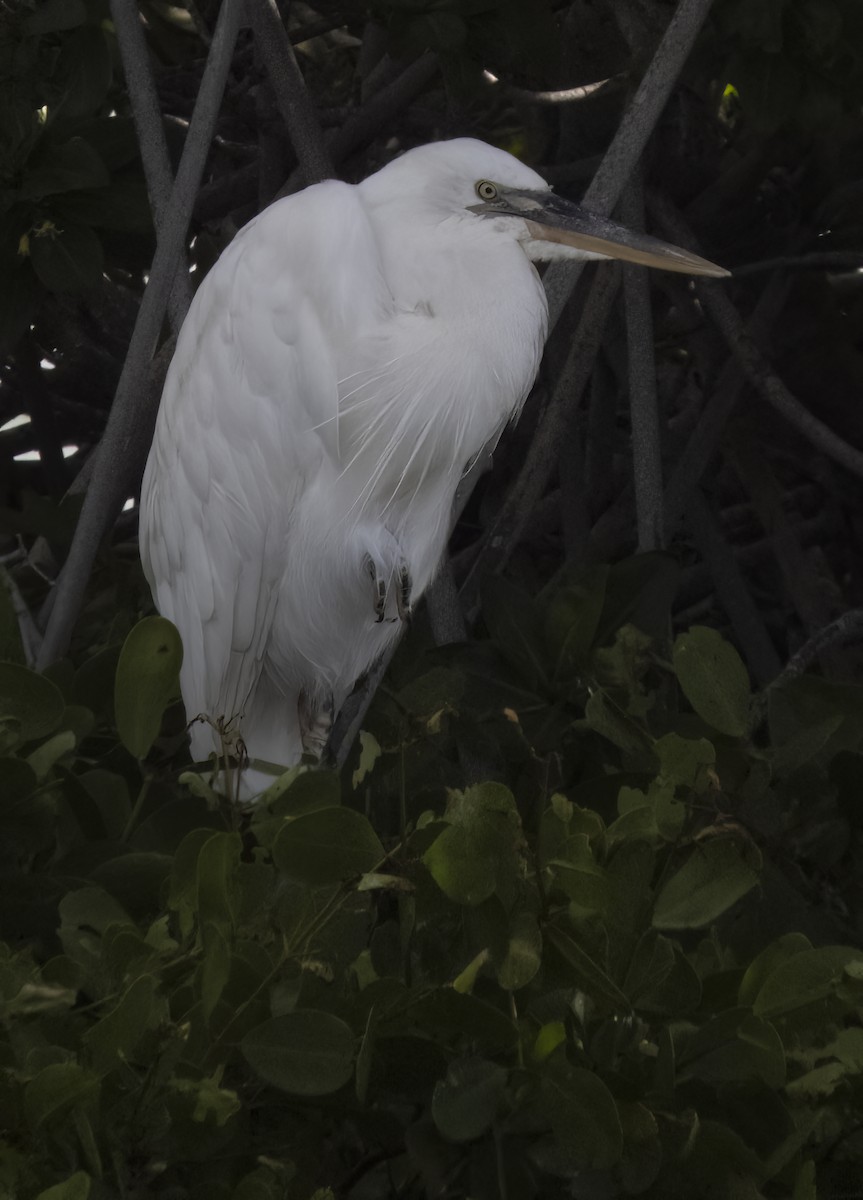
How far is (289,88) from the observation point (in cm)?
177

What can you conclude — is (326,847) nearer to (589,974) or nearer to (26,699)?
(589,974)

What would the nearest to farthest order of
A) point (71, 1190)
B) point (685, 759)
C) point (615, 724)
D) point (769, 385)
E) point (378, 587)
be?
1. point (71, 1190)
2. point (685, 759)
3. point (615, 724)
4. point (378, 587)
5. point (769, 385)

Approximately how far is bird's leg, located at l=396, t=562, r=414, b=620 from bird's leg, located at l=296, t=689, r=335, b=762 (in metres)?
0.29

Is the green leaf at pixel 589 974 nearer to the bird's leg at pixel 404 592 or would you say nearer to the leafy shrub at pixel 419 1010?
the leafy shrub at pixel 419 1010

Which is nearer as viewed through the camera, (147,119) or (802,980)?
(802,980)

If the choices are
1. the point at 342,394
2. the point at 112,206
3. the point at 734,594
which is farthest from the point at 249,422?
the point at 734,594

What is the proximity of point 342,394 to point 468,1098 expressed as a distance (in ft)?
3.31

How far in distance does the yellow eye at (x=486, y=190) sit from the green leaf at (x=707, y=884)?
3.18 ft

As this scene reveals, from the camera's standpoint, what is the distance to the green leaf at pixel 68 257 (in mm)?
1678

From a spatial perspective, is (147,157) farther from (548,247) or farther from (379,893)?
(379,893)

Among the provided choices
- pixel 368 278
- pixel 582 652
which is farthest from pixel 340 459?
pixel 582 652

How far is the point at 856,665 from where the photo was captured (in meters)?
1.97

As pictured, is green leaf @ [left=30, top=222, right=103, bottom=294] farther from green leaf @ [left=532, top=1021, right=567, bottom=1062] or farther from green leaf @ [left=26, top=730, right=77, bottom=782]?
green leaf @ [left=532, top=1021, right=567, bottom=1062]

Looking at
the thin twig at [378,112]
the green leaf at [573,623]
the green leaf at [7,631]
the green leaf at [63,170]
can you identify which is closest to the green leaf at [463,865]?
the green leaf at [7,631]
